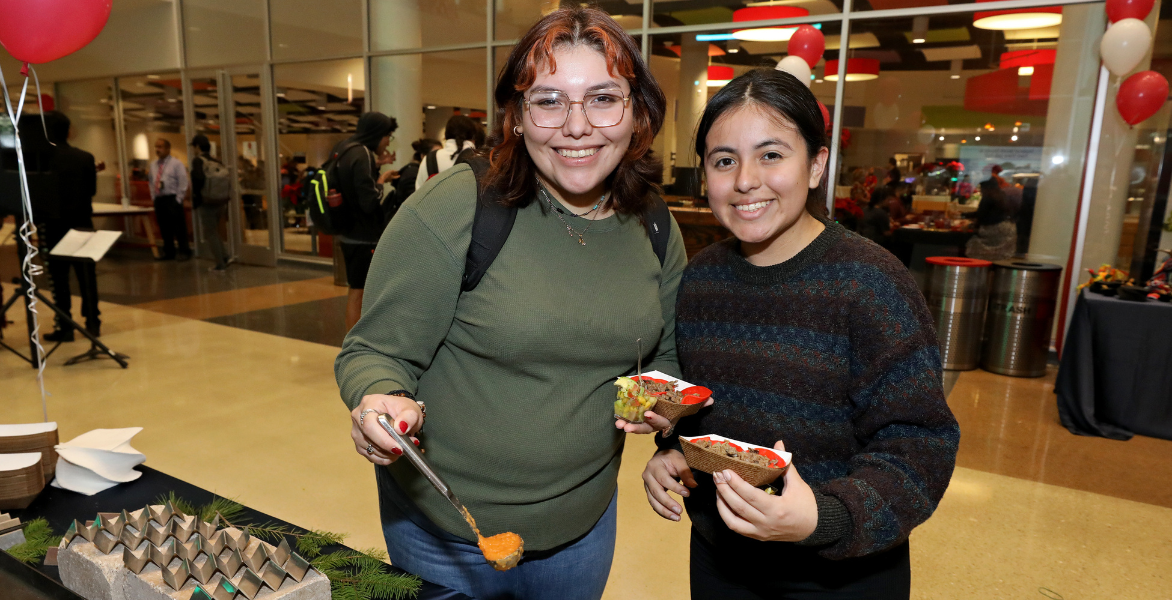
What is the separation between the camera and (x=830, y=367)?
3.78 feet

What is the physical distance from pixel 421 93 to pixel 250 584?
860cm

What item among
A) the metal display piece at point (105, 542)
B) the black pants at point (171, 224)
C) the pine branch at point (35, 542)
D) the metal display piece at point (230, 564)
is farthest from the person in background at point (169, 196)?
the metal display piece at point (230, 564)

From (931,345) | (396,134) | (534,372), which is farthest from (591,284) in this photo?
(396,134)

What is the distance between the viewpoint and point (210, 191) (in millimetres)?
9914

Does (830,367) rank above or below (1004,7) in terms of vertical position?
below

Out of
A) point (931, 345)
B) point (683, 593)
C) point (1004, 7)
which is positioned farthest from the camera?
point (1004, 7)

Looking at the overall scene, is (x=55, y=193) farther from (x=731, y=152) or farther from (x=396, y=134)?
(x=731, y=152)

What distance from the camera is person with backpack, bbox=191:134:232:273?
967cm

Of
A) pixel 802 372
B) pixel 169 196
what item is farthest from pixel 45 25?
pixel 169 196

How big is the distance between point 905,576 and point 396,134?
28.4 ft

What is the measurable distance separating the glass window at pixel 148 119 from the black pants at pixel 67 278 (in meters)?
5.85

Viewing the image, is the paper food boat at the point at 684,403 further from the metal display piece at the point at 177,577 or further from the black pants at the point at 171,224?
the black pants at the point at 171,224

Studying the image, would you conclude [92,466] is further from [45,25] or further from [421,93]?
[421,93]

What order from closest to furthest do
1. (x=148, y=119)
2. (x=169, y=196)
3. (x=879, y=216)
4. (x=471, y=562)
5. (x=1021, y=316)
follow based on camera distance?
(x=471, y=562) < (x=1021, y=316) < (x=879, y=216) < (x=169, y=196) < (x=148, y=119)
